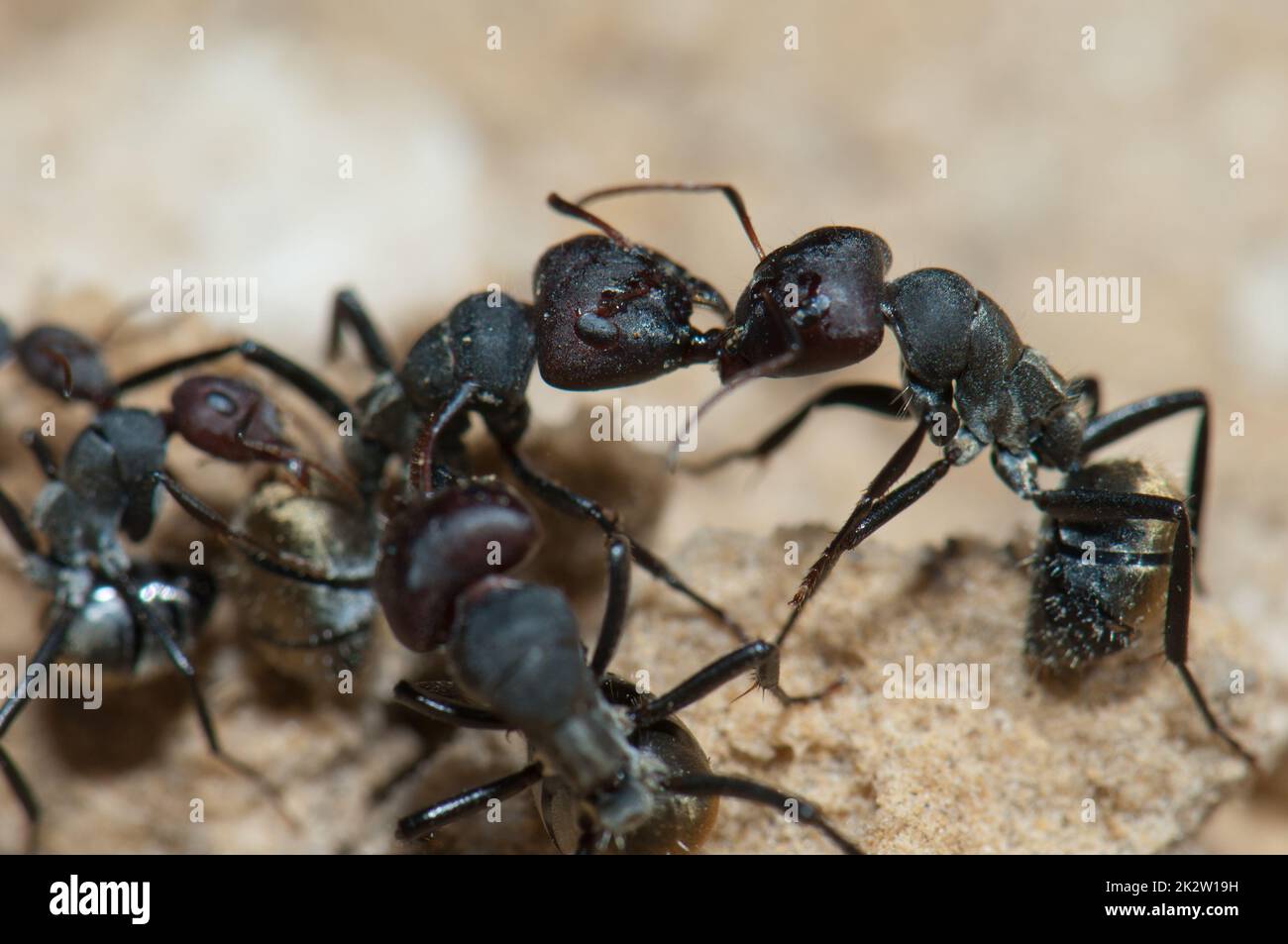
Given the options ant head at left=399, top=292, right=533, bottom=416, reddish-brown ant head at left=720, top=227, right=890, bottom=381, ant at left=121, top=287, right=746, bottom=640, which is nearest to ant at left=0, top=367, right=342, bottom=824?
ant at left=121, top=287, right=746, bottom=640

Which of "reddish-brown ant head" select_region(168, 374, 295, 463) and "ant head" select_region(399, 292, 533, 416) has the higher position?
"ant head" select_region(399, 292, 533, 416)

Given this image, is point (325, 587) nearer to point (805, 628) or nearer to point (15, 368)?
point (805, 628)

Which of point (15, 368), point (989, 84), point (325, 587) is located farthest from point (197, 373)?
point (989, 84)

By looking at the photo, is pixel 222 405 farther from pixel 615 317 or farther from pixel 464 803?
pixel 464 803

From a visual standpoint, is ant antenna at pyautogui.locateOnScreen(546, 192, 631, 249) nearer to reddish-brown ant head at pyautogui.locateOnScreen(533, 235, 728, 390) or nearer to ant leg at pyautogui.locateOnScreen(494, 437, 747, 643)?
reddish-brown ant head at pyautogui.locateOnScreen(533, 235, 728, 390)

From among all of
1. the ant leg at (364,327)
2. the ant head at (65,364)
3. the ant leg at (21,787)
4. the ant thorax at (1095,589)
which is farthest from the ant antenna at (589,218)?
the ant leg at (21,787)
